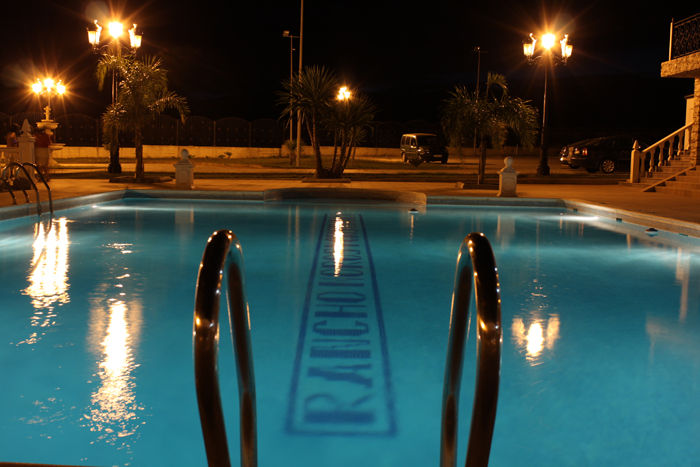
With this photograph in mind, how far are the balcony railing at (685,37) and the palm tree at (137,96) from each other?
15421 mm

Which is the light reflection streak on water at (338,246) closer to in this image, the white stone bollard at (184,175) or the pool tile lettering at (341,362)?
the pool tile lettering at (341,362)

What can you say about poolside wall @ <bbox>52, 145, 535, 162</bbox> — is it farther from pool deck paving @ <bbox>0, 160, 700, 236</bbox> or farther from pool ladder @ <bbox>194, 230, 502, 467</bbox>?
pool ladder @ <bbox>194, 230, 502, 467</bbox>

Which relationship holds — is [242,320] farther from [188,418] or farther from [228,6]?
[228,6]

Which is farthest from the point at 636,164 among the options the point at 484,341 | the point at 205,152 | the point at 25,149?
the point at 205,152

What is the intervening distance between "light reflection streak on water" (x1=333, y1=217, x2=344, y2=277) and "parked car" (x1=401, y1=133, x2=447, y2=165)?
2640cm

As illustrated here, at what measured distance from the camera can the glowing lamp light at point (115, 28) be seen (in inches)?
872

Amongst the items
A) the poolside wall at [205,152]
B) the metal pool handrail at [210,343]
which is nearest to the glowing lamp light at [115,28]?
the metal pool handrail at [210,343]

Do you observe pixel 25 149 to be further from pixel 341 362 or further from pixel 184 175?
pixel 341 362

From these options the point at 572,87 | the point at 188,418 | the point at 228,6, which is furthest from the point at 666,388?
the point at 572,87

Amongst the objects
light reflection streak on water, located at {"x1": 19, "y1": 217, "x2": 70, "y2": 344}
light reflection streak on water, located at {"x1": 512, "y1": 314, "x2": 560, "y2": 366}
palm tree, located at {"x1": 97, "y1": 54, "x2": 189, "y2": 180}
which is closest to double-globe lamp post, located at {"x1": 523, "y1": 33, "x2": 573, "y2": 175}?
palm tree, located at {"x1": 97, "y1": 54, "x2": 189, "y2": 180}

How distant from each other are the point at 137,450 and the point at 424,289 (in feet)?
16.3

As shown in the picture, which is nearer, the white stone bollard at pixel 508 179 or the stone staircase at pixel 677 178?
the white stone bollard at pixel 508 179

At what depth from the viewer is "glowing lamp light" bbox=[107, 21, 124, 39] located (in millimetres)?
22141

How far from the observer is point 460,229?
558 inches
